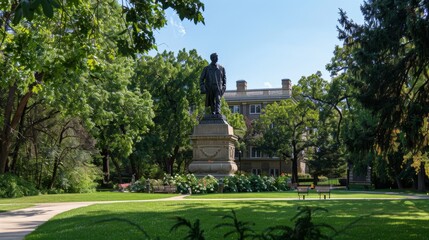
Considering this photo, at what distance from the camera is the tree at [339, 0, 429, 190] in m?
13.0

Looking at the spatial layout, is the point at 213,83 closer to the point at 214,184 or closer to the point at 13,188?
the point at 214,184

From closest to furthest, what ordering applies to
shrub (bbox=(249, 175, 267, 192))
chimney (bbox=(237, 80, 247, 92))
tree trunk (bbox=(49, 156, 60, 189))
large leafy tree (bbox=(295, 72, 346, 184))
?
shrub (bbox=(249, 175, 267, 192)) → tree trunk (bbox=(49, 156, 60, 189)) → large leafy tree (bbox=(295, 72, 346, 184)) → chimney (bbox=(237, 80, 247, 92))

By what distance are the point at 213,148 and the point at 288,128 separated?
103 ft

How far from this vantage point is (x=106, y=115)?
2509 centimetres

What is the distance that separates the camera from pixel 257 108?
80938 millimetres

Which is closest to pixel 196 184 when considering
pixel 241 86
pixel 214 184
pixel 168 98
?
pixel 214 184

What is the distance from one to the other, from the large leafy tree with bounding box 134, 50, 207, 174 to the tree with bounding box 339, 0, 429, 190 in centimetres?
3171

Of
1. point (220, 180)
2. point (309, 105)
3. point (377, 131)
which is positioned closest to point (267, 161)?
point (309, 105)

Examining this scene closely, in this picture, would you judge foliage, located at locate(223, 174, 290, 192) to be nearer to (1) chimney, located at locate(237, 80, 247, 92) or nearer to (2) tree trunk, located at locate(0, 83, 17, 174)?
(2) tree trunk, located at locate(0, 83, 17, 174)

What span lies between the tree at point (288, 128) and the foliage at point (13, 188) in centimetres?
3130

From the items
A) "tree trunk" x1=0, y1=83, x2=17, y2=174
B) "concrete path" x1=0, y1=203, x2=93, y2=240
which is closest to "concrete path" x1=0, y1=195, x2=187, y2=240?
"concrete path" x1=0, y1=203, x2=93, y2=240

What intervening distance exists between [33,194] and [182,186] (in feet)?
29.3

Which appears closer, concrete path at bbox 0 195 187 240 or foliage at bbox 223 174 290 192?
concrete path at bbox 0 195 187 240

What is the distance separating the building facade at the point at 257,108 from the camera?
7931 centimetres
